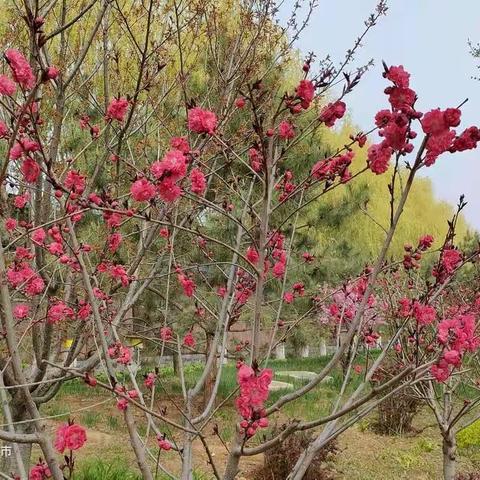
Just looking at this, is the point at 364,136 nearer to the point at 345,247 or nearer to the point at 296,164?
the point at 296,164

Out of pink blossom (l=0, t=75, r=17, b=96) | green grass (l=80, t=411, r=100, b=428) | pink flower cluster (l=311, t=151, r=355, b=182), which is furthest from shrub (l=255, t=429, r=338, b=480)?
pink blossom (l=0, t=75, r=17, b=96)

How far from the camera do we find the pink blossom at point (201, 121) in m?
1.91

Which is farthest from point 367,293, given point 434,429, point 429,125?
point 434,429

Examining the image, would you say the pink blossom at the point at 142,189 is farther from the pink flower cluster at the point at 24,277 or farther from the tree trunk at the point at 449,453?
the tree trunk at the point at 449,453

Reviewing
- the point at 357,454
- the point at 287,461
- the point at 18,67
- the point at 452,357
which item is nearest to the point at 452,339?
the point at 452,357

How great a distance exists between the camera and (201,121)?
1.93 metres

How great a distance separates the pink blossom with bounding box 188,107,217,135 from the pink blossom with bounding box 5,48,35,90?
50 centimetres

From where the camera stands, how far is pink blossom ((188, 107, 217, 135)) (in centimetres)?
191

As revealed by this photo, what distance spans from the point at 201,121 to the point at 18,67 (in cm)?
56

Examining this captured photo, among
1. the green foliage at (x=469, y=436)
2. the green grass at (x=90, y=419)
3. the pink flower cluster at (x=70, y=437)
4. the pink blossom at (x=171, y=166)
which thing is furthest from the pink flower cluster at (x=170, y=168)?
the green grass at (x=90, y=419)

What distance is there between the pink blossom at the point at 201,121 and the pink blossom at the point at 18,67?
499mm

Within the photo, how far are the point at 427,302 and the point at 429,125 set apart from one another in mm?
1270

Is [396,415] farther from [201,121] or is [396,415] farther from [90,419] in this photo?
[201,121]

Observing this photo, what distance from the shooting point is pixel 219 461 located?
270 inches
